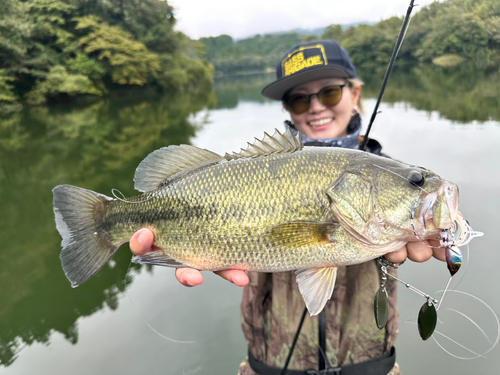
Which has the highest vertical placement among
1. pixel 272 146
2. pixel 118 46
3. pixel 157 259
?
pixel 118 46

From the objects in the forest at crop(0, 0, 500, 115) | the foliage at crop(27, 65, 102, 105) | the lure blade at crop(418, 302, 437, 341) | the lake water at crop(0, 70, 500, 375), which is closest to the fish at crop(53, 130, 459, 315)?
the lure blade at crop(418, 302, 437, 341)

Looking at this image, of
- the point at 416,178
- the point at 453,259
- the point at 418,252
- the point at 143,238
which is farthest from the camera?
the point at 143,238

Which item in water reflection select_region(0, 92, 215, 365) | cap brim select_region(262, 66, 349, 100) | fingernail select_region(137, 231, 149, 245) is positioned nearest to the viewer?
fingernail select_region(137, 231, 149, 245)

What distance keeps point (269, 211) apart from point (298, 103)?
1.52 meters

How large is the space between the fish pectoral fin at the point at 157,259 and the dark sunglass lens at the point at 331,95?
1.80 metres

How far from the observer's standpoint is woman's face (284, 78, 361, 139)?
2553 mm

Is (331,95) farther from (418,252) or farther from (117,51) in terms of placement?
(117,51)

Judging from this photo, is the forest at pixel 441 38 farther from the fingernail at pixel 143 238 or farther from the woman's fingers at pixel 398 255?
the fingernail at pixel 143 238

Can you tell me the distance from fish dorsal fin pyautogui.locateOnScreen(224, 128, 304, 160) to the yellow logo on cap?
1156 mm

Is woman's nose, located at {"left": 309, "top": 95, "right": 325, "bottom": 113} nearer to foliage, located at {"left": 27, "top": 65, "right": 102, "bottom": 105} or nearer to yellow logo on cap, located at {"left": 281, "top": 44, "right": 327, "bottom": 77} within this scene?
yellow logo on cap, located at {"left": 281, "top": 44, "right": 327, "bottom": 77}

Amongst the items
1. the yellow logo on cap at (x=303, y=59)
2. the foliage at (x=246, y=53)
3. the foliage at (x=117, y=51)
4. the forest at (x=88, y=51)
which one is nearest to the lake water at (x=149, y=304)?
the yellow logo on cap at (x=303, y=59)

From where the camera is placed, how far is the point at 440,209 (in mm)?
1206

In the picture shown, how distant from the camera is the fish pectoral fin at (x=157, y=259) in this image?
5.00ft

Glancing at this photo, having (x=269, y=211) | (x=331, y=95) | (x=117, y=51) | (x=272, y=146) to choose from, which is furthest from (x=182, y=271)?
(x=117, y=51)
